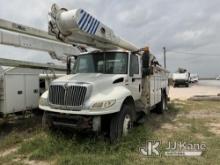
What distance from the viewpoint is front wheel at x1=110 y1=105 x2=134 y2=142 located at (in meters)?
6.28

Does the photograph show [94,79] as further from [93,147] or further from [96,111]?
[93,147]

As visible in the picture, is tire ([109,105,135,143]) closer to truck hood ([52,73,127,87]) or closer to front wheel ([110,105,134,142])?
front wheel ([110,105,134,142])

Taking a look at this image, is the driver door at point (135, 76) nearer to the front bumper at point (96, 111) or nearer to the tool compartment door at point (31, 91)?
the front bumper at point (96, 111)

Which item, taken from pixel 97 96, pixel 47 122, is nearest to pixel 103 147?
A: pixel 97 96

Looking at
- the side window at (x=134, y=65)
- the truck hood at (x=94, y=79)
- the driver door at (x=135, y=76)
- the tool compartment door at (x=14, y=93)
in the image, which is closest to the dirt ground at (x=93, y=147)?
the tool compartment door at (x=14, y=93)

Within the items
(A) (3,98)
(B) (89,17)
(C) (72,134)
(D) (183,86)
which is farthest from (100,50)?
(D) (183,86)

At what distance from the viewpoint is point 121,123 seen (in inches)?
255

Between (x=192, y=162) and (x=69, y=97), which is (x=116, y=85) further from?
(x=192, y=162)

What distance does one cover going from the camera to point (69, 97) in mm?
6234

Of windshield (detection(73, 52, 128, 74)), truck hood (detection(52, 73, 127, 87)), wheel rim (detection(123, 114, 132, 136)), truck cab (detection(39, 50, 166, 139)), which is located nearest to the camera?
truck cab (detection(39, 50, 166, 139))

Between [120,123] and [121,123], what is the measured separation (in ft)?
0.19

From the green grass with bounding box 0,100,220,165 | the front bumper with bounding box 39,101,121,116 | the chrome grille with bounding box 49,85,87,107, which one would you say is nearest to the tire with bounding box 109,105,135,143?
the green grass with bounding box 0,100,220,165

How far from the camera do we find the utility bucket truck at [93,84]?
6074 millimetres

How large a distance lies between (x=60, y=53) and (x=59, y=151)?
5.62m
